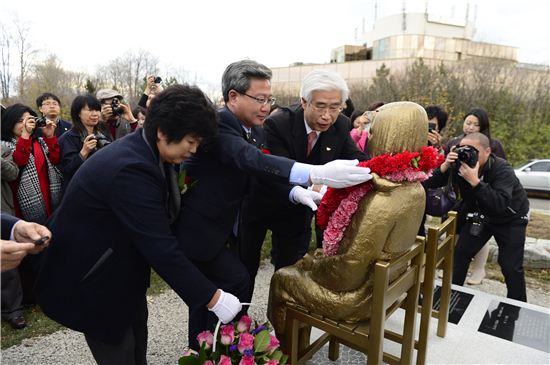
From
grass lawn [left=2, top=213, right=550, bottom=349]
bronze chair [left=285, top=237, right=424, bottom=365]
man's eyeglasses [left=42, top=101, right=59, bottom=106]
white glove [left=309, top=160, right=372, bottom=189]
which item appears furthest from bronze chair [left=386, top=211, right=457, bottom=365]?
man's eyeglasses [left=42, top=101, right=59, bottom=106]

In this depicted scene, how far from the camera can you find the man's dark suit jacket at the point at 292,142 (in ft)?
8.70

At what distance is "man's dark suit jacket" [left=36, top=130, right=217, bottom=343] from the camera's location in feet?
5.09

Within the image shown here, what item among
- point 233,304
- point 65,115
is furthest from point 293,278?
point 65,115

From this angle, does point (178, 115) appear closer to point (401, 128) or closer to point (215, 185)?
point (215, 185)

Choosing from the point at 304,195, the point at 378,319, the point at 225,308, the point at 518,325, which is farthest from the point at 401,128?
the point at 518,325

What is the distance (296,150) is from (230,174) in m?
0.74

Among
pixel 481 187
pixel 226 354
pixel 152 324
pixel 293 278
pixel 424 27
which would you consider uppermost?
pixel 424 27

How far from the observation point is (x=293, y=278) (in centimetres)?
218

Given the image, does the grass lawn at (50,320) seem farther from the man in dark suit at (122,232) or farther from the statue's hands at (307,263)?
the statue's hands at (307,263)

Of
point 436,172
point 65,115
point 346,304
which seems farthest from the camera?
point 65,115

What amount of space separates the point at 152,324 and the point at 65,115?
12.2 m

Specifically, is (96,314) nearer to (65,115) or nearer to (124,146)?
(124,146)

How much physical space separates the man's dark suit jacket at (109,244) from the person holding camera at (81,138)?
213cm

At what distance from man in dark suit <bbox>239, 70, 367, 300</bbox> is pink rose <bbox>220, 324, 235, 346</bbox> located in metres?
0.94
